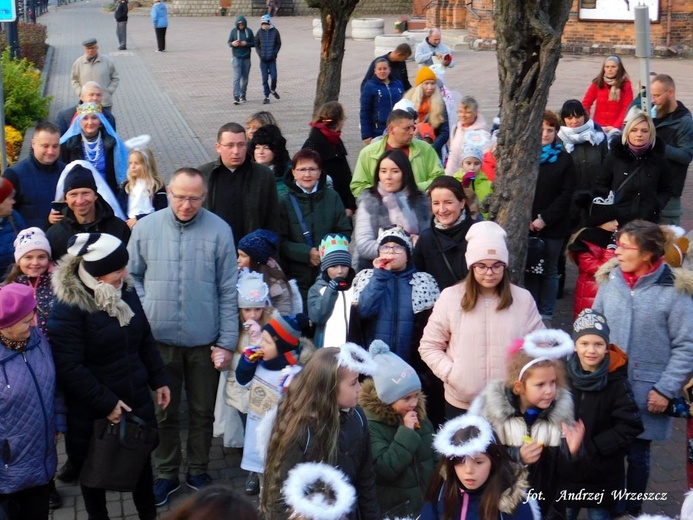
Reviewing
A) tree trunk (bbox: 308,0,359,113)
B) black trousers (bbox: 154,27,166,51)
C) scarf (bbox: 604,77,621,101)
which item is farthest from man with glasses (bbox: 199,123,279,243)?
black trousers (bbox: 154,27,166,51)

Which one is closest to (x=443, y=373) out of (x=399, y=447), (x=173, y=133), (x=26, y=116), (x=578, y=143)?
(x=399, y=447)

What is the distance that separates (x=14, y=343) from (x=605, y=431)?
10.5 ft

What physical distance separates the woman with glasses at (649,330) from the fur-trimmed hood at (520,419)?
3.68 feet

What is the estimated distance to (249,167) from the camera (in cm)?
743

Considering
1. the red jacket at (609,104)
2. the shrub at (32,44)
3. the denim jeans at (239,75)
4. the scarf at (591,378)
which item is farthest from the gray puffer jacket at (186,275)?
the shrub at (32,44)

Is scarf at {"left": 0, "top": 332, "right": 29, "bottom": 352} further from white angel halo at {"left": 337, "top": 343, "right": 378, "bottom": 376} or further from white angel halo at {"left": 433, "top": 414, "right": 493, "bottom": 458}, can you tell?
white angel halo at {"left": 433, "top": 414, "right": 493, "bottom": 458}

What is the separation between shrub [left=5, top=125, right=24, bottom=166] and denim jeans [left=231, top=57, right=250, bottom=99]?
853cm

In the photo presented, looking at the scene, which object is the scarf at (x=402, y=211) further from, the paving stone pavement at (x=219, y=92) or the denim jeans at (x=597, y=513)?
the denim jeans at (x=597, y=513)

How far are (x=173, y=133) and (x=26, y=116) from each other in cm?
325

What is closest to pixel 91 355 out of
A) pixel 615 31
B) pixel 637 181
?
pixel 637 181

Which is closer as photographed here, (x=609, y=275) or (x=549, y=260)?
(x=609, y=275)

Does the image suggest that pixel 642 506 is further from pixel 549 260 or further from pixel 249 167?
pixel 249 167

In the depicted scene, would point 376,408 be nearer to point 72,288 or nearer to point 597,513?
point 597,513

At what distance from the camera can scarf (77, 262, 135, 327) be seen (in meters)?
5.19
